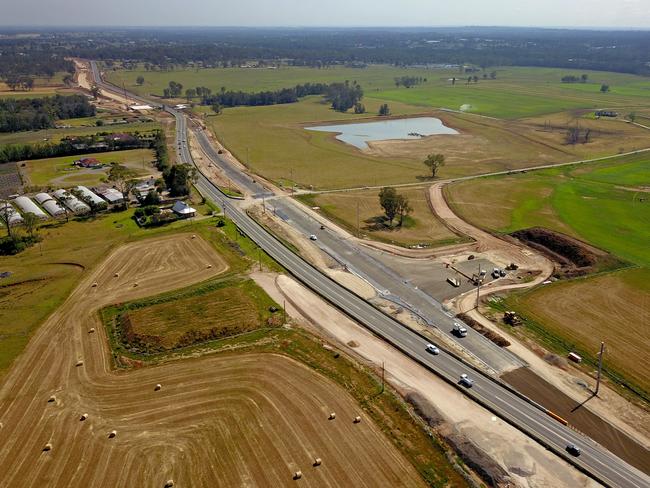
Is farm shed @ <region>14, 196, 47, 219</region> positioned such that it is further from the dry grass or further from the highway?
the dry grass

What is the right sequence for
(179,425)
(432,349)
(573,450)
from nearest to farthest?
1. (573,450)
2. (179,425)
3. (432,349)

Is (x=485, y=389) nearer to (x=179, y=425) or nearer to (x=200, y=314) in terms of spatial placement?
(x=179, y=425)

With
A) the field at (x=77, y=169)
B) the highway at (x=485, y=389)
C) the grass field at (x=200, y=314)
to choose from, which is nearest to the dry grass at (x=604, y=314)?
the highway at (x=485, y=389)

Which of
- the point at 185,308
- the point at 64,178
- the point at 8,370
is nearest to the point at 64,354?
the point at 8,370

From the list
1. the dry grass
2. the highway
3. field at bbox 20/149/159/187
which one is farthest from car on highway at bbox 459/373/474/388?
field at bbox 20/149/159/187

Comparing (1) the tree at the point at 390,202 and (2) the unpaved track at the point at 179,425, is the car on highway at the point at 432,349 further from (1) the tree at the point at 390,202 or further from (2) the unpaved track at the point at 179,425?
(1) the tree at the point at 390,202

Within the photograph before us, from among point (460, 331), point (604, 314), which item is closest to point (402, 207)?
point (460, 331)
